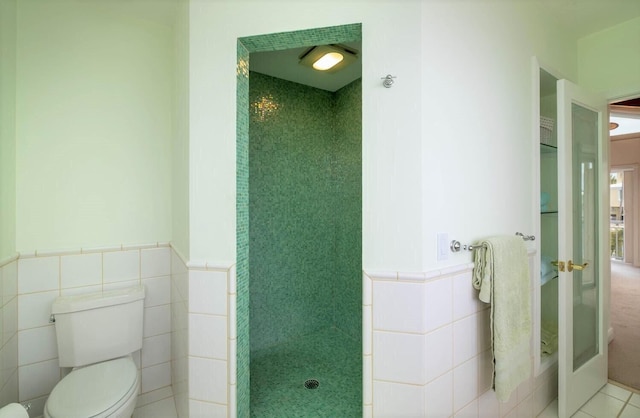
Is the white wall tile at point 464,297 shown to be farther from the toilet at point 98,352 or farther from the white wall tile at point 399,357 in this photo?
the toilet at point 98,352

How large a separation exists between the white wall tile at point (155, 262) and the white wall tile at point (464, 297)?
1.73 m

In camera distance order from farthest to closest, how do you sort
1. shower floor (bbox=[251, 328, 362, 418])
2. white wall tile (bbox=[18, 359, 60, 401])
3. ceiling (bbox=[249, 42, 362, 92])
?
1. ceiling (bbox=[249, 42, 362, 92])
2. shower floor (bbox=[251, 328, 362, 418])
3. white wall tile (bbox=[18, 359, 60, 401])

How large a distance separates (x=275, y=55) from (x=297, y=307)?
81.4 inches

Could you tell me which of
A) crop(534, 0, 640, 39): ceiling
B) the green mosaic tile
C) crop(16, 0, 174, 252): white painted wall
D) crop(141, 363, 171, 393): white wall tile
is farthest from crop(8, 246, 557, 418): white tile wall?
crop(534, 0, 640, 39): ceiling

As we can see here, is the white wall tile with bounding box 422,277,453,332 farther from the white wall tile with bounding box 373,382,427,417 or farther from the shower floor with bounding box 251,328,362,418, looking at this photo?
the shower floor with bounding box 251,328,362,418

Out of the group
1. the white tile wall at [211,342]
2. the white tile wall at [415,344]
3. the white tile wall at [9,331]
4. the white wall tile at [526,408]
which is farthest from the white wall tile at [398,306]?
the white tile wall at [9,331]

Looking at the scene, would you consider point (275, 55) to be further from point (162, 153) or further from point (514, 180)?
point (514, 180)

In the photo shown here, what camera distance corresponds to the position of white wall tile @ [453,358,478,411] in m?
1.29

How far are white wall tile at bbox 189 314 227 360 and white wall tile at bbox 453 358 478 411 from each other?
41.4 inches

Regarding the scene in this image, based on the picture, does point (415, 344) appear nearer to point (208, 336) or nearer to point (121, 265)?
point (208, 336)

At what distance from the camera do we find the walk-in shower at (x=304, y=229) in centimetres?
234

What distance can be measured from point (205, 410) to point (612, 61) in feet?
10.5

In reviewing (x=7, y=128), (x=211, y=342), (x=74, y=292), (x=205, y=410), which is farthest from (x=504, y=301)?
(x=7, y=128)

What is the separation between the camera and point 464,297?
133 cm
